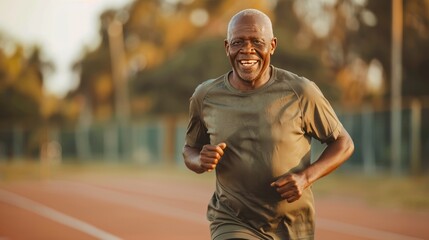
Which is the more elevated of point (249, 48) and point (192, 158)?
point (249, 48)

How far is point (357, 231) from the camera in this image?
1333 centimetres

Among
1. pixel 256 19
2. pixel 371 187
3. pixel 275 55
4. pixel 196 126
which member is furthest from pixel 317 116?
pixel 275 55

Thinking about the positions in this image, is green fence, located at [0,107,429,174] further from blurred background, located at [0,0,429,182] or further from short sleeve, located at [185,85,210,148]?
short sleeve, located at [185,85,210,148]

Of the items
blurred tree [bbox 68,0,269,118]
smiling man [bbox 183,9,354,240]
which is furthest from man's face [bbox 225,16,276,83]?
blurred tree [bbox 68,0,269,118]

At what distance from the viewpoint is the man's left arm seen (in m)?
3.95

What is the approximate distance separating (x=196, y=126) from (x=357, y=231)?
9.26 metres

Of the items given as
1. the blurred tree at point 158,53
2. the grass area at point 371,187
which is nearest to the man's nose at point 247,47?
the grass area at point 371,187

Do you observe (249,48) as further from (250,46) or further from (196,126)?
(196,126)

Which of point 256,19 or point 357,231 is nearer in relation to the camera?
point 256,19

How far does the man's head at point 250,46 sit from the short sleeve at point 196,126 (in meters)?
0.31

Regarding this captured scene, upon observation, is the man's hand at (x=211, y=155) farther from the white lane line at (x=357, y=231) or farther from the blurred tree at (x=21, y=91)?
the blurred tree at (x=21, y=91)

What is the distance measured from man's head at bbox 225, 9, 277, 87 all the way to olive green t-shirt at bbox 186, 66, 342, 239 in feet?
0.31

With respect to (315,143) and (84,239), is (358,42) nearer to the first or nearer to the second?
(315,143)

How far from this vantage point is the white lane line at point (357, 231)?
12539 mm
